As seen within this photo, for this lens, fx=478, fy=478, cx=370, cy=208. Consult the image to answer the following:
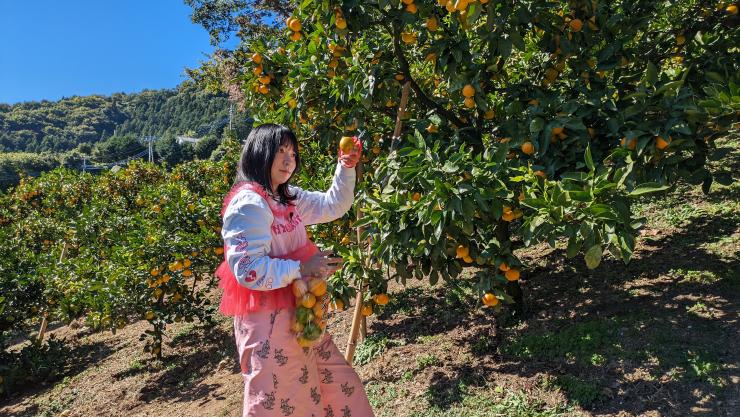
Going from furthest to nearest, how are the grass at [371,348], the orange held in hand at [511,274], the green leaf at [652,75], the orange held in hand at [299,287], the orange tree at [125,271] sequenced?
the orange tree at [125,271] → the grass at [371,348] → the orange held in hand at [511,274] → the green leaf at [652,75] → the orange held in hand at [299,287]

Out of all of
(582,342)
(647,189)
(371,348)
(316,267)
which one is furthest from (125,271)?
(647,189)

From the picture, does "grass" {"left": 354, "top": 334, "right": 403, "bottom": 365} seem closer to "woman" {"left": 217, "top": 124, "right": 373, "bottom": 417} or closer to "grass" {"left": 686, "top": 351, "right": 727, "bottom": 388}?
"woman" {"left": 217, "top": 124, "right": 373, "bottom": 417}

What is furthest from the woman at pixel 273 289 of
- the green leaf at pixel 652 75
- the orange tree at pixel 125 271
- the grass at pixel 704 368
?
the orange tree at pixel 125 271

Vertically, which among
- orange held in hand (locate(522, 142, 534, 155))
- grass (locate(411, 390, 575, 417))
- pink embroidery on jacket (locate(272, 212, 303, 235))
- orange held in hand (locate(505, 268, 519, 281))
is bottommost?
grass (locate(411, 390, 575, 417))

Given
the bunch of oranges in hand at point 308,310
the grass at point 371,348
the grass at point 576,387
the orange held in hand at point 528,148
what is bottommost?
the grass at point 576,387

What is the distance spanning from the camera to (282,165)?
1.73 m

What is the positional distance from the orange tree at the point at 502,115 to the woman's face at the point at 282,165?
1.67ft

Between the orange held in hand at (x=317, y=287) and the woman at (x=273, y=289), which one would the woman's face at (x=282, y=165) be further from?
the orange held in hand at (x=317, y=287)

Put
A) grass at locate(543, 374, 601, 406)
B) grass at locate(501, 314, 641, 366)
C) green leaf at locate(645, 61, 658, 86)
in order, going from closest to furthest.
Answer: green leaf at locate(645, 61, 658, 86) → grass at locate(543, 374, 601, 406) → grass at locate(501, 314, 641, 366)

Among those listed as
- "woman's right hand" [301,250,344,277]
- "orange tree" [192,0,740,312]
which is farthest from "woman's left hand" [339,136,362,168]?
"woman's right hand" [301,250,344,277]

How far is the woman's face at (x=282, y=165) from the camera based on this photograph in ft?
5.62

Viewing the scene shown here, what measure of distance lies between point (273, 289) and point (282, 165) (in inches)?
17.9

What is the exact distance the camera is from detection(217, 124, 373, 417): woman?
1.50m

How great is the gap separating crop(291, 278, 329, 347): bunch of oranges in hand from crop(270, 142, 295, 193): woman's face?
37 centimetres
